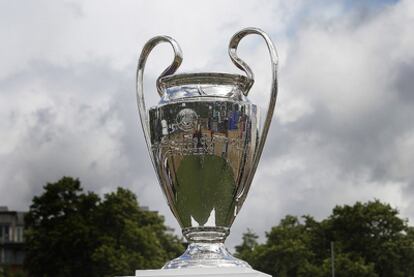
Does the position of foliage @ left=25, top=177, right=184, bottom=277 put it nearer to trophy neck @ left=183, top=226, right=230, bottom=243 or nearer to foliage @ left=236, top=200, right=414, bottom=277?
foliage @ left=236, top=200, right=414, bottom=277

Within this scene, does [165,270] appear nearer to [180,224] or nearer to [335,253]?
[180,224]

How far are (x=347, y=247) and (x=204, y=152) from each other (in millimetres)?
35088

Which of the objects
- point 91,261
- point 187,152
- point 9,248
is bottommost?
point 187,152

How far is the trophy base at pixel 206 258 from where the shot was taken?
216 inches

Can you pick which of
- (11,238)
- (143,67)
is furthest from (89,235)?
(143,67)

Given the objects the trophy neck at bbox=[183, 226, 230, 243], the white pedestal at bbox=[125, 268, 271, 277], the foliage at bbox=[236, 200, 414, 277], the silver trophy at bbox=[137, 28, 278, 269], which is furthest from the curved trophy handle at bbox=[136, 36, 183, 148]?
the foliage at bbox=[236, 200, 414, 277]

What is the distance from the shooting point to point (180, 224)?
5.82 metres

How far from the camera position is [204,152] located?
220 inches

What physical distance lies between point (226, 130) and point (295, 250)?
110ft

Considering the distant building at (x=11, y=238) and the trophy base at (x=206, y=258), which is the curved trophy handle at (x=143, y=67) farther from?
the distant building at (x=11, y=238)

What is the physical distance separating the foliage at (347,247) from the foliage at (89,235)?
434cm

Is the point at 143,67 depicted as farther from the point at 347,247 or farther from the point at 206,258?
the point at 347,247

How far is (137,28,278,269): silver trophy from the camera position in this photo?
5.57 metres

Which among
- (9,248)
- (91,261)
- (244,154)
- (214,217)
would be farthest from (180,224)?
(9,248)
